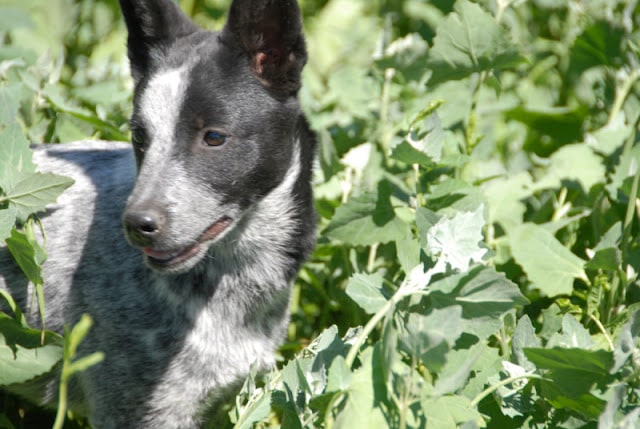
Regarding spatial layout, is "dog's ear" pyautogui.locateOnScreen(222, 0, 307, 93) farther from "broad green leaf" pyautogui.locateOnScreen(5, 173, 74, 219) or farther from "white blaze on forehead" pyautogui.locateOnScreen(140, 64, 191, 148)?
"broad green leaf" pyautogui.locateOnScreen(5, 173, 74, 219)

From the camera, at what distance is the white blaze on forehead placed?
271 centimetres

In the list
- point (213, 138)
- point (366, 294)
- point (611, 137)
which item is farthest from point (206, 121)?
point (611, 137)

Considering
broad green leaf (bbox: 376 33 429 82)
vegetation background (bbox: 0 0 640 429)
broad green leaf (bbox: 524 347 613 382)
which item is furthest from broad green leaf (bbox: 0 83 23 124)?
broad green leaf (bbox: 524 347 613 382)

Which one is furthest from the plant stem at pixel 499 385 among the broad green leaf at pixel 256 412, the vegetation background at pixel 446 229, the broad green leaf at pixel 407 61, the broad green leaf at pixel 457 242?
the broad green leaf at pixel 407 61

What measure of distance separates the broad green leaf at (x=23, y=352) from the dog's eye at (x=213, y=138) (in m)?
0.82

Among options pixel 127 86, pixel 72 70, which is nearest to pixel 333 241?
pixel 127 86

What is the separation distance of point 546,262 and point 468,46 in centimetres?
93

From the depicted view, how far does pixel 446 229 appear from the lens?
243 cm

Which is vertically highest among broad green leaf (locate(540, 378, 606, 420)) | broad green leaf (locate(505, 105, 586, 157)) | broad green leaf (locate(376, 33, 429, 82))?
broad green leaf (locate(376, 33, 429, 82))

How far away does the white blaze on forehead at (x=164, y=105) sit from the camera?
271cm

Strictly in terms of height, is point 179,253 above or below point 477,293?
below

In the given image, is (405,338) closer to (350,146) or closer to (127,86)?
(350,146)

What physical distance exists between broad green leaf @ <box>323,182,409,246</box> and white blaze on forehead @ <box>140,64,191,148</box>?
3.15 feet

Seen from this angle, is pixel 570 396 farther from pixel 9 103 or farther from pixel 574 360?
pixel 9 103
